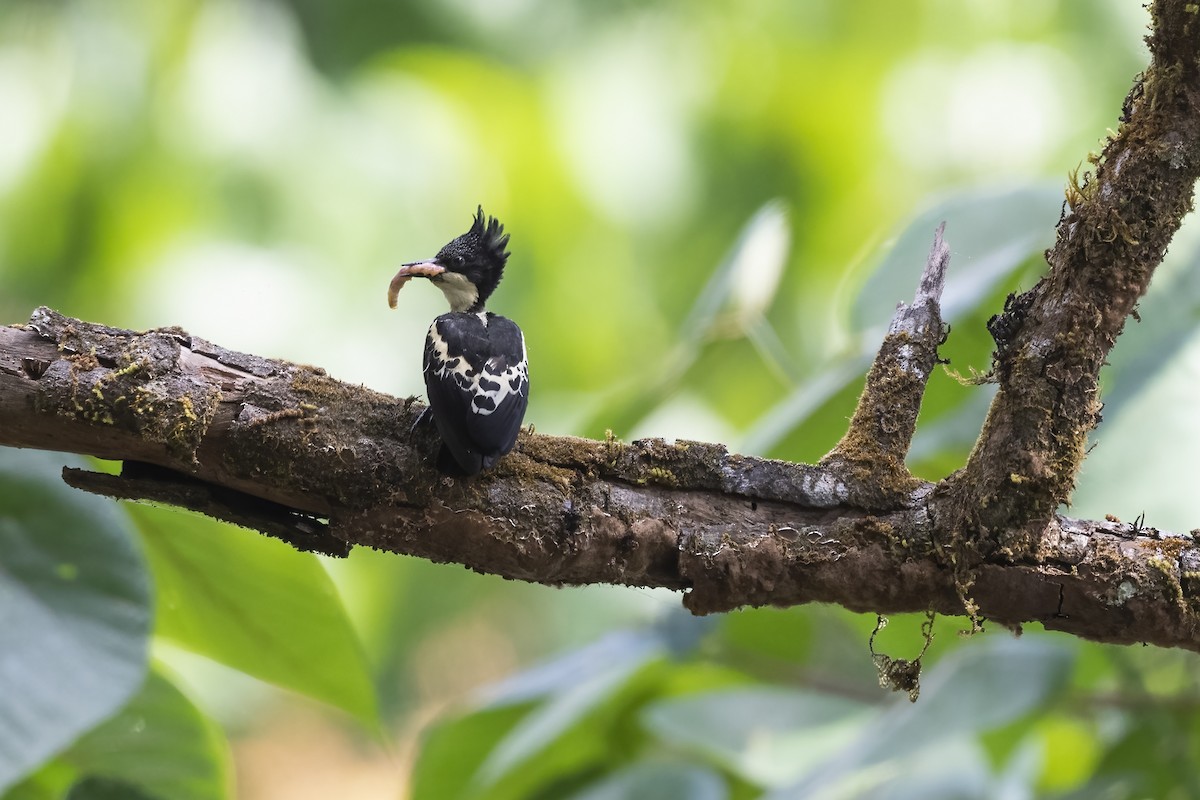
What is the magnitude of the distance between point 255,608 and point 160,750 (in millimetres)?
305

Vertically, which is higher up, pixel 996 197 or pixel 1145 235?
pixel 996 197

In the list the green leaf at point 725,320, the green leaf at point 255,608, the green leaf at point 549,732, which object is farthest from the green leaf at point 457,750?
the green leaf at point 725,320

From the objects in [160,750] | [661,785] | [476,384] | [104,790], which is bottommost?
[104,790]

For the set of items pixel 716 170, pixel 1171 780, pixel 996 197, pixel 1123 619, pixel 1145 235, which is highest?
pixel 716 170

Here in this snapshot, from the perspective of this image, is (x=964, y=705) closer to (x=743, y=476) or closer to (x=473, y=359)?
(x=743, y=476)

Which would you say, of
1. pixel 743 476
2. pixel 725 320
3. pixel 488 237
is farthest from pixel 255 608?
pixel 725 320

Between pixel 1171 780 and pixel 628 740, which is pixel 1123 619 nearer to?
pixel 1171 780

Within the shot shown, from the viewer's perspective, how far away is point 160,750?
1.84m

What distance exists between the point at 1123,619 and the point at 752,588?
42 cm

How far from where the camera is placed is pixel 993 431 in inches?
52.5

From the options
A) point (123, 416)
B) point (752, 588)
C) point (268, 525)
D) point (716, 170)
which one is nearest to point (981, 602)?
point (752, 588)

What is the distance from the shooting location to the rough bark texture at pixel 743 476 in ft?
4.13

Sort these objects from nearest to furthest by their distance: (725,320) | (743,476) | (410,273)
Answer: (743,476)
(410,273)
(725,320)

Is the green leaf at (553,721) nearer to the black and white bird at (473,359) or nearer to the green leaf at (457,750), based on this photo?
the green leaf at (457,750)
